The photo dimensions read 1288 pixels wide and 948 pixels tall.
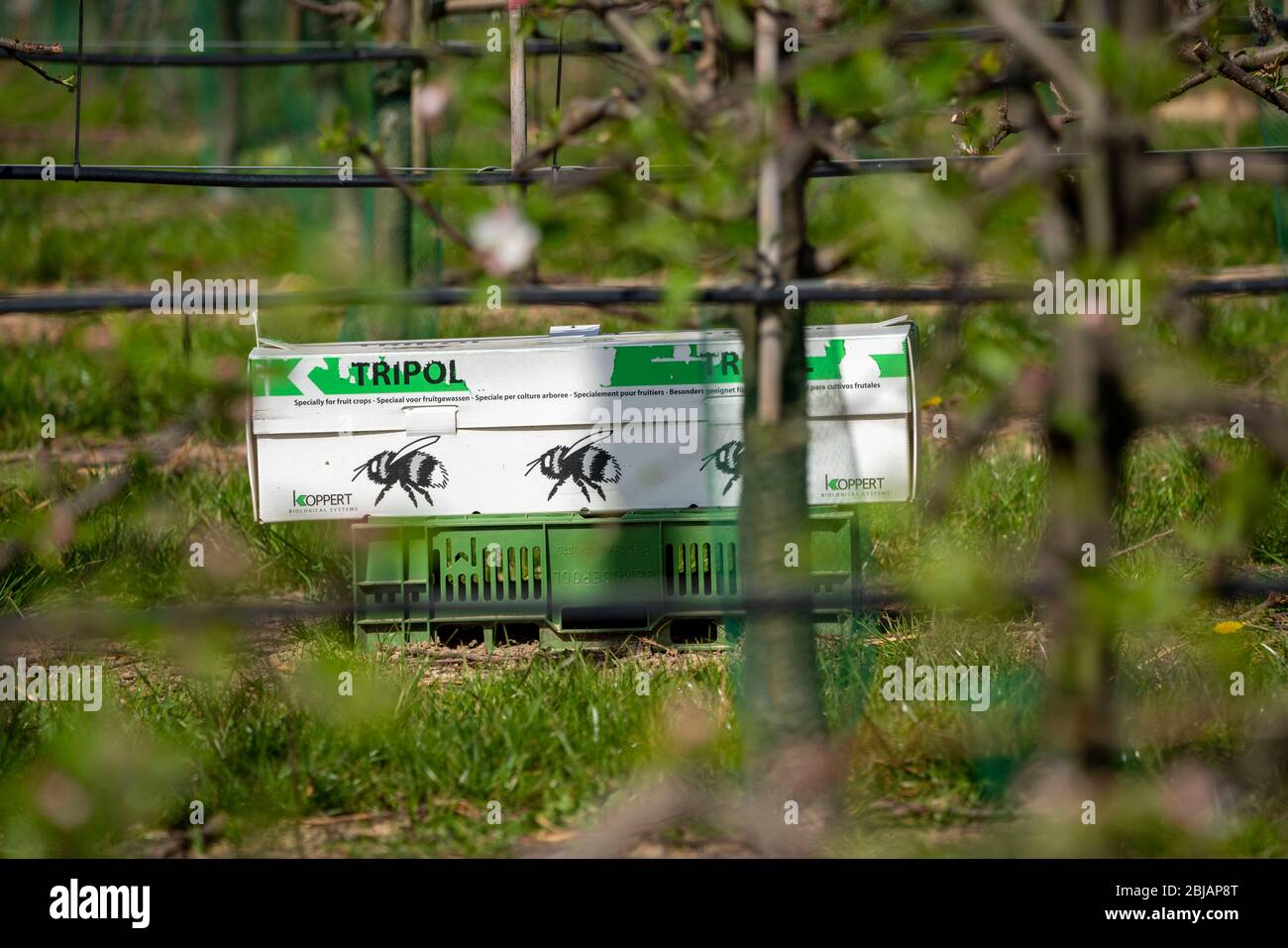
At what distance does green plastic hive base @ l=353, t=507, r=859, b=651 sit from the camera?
10.4ft

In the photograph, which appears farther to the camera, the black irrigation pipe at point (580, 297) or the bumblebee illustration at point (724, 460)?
the bumblebee illustration at point (724, 460)

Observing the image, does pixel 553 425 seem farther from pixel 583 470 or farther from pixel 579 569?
pixel 579 569

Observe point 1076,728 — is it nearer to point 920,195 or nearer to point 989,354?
point 989,354

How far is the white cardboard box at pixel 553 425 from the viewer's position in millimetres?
3125

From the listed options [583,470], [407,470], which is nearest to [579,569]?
[583,470]

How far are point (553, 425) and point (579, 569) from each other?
1.11 feet

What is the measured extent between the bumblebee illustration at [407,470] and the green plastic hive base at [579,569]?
8 centimetres

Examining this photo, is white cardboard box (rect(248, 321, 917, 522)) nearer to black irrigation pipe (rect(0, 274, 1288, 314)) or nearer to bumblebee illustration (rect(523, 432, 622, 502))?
bumblebee illustration (rect(523, 432, 622, 502))

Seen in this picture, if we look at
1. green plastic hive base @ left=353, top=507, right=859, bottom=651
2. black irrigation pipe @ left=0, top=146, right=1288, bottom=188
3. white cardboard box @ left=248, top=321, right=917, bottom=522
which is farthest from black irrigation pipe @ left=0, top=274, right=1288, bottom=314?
green plastic hive base @ left=353, top=507, right=859, bottom=651

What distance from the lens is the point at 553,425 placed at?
3.15 meters

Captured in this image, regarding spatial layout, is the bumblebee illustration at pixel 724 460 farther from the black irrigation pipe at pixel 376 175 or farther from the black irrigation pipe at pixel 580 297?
the black irrigation pipe at pixel 580 297

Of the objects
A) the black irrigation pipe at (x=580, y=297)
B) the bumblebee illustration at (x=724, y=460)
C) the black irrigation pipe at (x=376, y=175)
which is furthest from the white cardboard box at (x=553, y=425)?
the black irrigation pipe at (x=580, y=297)

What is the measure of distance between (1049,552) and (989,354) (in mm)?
268
